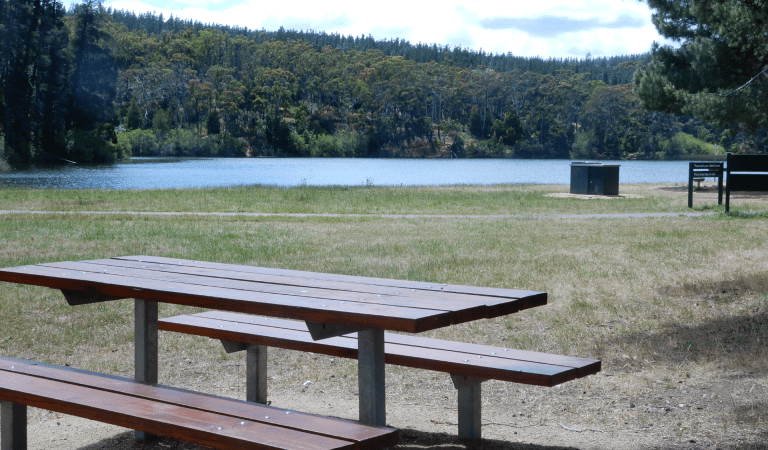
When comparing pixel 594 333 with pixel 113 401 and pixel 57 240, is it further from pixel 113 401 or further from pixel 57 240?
pixel 57 240

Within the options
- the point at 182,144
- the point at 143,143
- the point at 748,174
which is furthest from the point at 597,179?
the point at 182,144

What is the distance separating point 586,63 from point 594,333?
173511mm

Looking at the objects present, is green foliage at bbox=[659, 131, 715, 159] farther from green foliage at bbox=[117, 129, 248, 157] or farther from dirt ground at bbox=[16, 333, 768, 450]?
dirt ground at bbox=[16, 333, 768, 450]

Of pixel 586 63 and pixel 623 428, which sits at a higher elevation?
pixel 586 63

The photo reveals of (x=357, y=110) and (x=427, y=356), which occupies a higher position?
(x=357, y=110)

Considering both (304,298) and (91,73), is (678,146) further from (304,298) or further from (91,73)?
(304,298)

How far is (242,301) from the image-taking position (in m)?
2.87

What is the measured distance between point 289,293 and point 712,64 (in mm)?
11820

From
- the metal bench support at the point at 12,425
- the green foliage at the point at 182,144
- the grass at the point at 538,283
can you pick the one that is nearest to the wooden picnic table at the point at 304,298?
the metal bench support at the point at 12,425

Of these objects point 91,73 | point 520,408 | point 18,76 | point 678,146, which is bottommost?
point 520,408

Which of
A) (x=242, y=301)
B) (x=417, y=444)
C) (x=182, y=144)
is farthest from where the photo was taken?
(x=182, y=144)

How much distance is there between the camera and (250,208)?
1817 centimetres

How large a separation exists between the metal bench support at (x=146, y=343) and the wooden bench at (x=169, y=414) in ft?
0.87

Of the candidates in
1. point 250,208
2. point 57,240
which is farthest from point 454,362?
point 250,208
